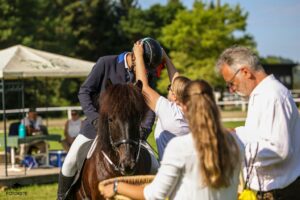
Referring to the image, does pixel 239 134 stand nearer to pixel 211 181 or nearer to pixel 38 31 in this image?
pixel 211 181

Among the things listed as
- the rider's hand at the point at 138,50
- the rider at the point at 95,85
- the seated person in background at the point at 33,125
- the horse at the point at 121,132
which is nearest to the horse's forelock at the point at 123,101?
the horse at the point at 121,132

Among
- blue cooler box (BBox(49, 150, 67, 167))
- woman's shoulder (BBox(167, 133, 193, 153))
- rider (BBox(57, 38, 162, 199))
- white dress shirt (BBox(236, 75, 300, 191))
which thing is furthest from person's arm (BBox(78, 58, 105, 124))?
blue cooler box (BBox(49, 150, 67, 167))

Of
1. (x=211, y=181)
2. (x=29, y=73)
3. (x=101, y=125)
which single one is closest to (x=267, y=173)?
(x=211, y=181)

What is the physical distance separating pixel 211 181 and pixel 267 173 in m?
0.97

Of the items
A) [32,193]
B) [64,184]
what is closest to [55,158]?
[32,193]

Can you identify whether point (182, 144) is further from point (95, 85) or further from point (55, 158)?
point (55, 158)

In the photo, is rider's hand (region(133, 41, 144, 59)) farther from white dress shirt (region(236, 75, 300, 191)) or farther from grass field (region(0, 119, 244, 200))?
grass field (region(0, 119, 244, 200))

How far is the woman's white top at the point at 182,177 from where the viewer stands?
144 inches

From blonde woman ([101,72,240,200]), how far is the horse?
1.84 metres

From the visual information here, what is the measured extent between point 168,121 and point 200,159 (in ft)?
5.20

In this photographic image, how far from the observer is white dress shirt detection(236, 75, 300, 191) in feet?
14.0

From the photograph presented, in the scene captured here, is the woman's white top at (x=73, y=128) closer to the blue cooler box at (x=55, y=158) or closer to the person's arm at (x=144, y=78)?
the blue cooler box at (x=55, y=158)

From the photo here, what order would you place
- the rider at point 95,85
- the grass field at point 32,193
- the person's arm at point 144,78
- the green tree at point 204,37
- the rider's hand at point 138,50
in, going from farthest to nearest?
the green tree at point 204,37 → the grass field at point 32,193 → the rider at point 95,85 → the rider's hand at point 138,50 → the person's arm at point 144,78

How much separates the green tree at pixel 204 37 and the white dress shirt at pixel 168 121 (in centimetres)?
4582
